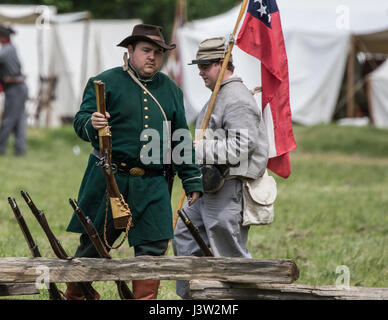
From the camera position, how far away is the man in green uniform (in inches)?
178

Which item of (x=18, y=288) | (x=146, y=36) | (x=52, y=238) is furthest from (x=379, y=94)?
(x=18, y=288)

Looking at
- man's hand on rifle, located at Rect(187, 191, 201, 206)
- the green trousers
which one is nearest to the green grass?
the green trousers

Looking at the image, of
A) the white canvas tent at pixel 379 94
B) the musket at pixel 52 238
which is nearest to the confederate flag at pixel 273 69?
the musket at pixel 52 238

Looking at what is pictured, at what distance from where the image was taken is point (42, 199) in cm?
967

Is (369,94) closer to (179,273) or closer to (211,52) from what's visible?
(211,52)

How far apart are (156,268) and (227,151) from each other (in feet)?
3.95

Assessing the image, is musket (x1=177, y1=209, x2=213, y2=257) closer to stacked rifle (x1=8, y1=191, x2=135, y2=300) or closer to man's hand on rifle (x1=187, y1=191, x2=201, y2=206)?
man's hand on rifle (x1=187, y1=191, x2=201, y2=206)

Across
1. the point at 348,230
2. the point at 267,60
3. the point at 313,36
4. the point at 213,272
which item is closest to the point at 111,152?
the point at 213,272

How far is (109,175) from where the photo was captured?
4.27 meters

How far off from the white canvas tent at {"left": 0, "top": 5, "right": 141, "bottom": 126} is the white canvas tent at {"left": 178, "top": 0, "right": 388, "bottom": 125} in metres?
2.14

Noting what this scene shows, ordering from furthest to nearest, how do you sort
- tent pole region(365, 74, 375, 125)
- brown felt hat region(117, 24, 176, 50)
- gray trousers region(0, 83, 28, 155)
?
tent pole region(365, 74, 375, 125) < gray trousers region(0, 83, 28, 155) < brown felt hat region(117, 24, 176, 50)

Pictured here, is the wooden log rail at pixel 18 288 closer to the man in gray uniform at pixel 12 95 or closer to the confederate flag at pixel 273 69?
the confederate flag at pixel 273 69

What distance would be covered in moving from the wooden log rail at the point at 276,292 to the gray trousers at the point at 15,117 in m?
10.8
